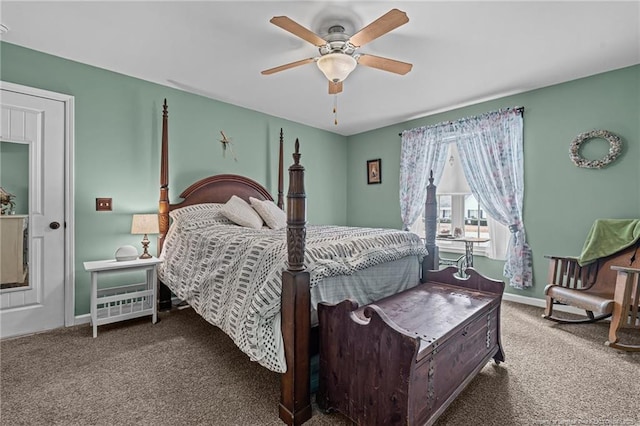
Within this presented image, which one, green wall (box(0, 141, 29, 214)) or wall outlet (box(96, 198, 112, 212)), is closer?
green wall (box(0, 141, 29, 214))

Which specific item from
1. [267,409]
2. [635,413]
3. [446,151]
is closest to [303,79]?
[446,151]

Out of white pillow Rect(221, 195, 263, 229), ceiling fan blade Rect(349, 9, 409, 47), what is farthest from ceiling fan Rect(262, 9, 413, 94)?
white pillow Rect(221, 195, 263, 229)

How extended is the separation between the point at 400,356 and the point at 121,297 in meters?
2.56

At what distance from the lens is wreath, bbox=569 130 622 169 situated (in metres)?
3.00

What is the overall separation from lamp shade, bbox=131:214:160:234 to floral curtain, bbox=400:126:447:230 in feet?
11.3

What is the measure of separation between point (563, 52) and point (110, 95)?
4.37 m

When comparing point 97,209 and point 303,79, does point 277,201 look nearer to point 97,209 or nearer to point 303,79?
point 303,79

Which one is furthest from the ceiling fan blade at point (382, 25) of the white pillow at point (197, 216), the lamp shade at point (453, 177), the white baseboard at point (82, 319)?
the white baseboard at point (82, 319)

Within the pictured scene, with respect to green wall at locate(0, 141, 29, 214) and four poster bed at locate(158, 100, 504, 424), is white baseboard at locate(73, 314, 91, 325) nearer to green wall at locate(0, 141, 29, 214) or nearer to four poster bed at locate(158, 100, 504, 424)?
four poster bed at locate(158, 100, 504, 424)

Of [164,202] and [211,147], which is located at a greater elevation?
[211,147]

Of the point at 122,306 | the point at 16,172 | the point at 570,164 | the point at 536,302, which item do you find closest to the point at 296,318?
the point at 122,306

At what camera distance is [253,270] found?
1.82 meters

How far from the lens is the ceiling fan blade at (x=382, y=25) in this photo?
1816 millimetres

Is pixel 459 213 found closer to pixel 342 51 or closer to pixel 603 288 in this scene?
pixel 603 288
